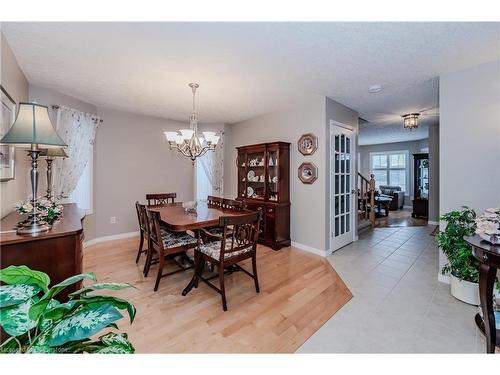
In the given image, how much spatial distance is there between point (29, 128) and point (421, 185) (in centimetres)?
807

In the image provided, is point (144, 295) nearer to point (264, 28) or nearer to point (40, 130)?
point (40, 130)

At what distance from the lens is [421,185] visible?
6.54m

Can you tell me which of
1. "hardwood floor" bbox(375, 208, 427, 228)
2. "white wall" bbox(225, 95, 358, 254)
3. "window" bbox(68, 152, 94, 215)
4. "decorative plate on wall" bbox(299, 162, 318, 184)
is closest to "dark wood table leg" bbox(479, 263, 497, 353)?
"white wall" bbox(225, 95, 358, 254)

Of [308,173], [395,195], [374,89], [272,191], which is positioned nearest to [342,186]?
[308,173]

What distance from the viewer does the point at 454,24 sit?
1.77 m

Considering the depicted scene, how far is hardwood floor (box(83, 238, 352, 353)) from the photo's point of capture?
1.71m

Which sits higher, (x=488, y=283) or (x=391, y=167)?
(x=391, y=167)

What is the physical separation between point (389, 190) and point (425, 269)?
20.5 ft

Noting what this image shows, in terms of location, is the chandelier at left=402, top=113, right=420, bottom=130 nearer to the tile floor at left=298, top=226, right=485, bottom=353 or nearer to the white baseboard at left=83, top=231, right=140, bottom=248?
the tile floor at left=298, top=226, right=485, bottom=353

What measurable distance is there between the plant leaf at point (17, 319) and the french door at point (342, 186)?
Answer: 3.54 m

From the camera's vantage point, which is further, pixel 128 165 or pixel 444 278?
pixel 128 165

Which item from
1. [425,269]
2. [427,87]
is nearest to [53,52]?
[427,87]

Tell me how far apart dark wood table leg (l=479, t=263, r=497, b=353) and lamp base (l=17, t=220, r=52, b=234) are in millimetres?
2955

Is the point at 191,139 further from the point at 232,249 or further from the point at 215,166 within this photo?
the point at 215,166
